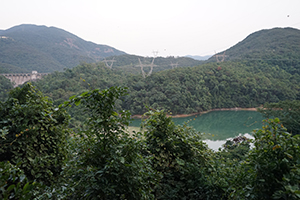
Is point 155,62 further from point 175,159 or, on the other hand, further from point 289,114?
point 175,159

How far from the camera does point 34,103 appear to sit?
2.19 metres

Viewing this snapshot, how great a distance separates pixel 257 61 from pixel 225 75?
7142mm

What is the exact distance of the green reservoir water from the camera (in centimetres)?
1462

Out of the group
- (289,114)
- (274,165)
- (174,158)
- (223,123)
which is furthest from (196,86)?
(274,165)

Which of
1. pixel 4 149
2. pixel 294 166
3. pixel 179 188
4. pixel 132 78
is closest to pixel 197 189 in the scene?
pixel 179 188

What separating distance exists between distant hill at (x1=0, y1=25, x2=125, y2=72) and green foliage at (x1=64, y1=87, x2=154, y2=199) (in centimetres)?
2976

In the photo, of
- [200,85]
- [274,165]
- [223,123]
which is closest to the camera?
[274,165]

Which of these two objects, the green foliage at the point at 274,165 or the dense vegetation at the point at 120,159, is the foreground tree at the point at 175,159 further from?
the green foliage at the point at 274,165

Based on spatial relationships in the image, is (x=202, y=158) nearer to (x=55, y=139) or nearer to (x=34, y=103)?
(x=55, y=139)

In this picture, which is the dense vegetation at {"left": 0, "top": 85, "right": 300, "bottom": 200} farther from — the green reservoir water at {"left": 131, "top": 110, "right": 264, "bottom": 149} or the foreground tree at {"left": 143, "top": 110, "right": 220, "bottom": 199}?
the green reservoir water at {"left": 131, "top": 110, "right": 264, "bottom": 149}

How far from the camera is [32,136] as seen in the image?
201cm

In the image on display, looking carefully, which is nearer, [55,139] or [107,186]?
[107,186]

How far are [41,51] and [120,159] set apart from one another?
46.5 m

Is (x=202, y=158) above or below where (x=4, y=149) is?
below
